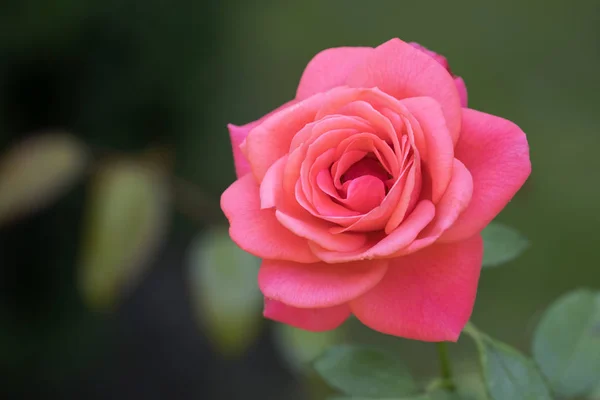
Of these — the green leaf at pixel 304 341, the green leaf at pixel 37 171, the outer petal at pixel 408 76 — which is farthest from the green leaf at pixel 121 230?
the outer petal at pixel 408 76

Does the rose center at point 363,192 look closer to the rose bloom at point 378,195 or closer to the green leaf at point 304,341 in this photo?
the rose bloom at point 378,195

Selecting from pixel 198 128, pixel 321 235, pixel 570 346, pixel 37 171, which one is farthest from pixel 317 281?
pixel 198 128

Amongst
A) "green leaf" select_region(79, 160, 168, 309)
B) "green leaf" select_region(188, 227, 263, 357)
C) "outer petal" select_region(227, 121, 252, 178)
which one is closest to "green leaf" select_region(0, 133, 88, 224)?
"green leaf" select_region(79, 160, 168, 309)

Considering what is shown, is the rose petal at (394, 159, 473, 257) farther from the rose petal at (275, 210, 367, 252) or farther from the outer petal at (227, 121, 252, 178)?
the outer petal at (227, 121, 252, 178)

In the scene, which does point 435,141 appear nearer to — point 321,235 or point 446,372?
point 321,235

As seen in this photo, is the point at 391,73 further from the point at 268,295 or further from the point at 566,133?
the point at 566,133

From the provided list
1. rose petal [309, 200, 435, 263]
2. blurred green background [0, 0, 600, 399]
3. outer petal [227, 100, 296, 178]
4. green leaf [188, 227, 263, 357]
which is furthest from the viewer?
blurred green background [0, 0, 600, 399]
